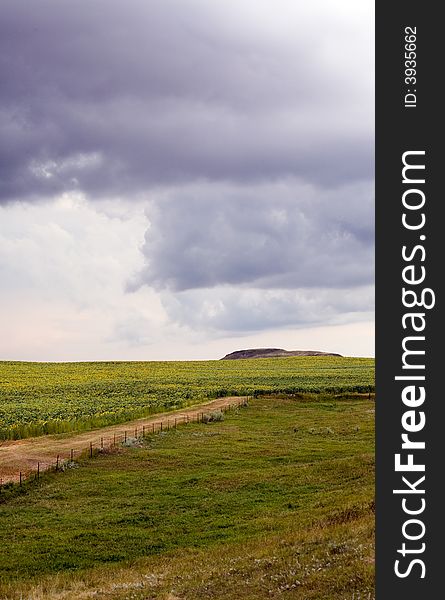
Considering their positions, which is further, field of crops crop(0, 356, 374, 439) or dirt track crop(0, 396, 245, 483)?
field of crops crop(0, 356, 374, 439)

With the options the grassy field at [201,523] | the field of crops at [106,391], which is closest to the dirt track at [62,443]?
the grassy field at [201,523]

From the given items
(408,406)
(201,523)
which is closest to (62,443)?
(201,523)

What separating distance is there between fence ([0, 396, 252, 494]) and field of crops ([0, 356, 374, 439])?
5.94 meters

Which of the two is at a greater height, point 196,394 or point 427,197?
point 427,197

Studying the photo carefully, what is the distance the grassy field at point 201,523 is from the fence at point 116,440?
996mm

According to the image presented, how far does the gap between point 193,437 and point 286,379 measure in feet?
210

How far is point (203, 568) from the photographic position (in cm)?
2088

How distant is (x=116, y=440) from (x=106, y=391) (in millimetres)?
48125

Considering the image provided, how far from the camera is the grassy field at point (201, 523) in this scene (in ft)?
60.2

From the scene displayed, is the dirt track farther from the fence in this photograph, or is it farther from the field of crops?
the field of crops

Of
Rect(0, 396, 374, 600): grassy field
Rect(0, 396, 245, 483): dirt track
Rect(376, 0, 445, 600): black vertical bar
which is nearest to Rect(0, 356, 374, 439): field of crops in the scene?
Rect(0, 396, 245, 483): dirt track

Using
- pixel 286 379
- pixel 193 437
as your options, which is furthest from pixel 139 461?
pixel 286 379

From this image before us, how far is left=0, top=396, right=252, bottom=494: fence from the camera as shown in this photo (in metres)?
41.1

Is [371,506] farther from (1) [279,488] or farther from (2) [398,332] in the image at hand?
(2) [398,332]
